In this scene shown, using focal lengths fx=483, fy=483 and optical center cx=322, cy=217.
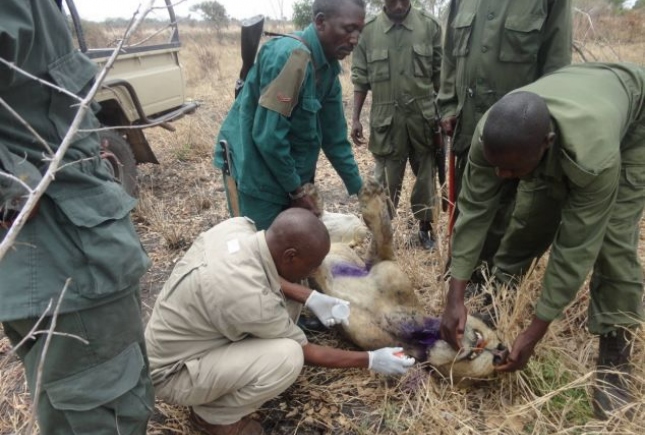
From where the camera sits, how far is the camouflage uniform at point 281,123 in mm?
2445

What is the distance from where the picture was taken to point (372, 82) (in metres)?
3.97

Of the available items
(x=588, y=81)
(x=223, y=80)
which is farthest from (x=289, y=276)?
(x=223, y=80)

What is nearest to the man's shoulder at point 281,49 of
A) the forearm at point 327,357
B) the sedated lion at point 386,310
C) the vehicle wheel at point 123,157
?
the sedated lion at point 386,310

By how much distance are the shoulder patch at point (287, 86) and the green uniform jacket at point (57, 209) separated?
3.30 ft

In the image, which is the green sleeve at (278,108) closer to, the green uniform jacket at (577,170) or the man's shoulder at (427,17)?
the green uniform jacket at (577,170)

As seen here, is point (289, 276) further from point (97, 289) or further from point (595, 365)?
point (595, 365)

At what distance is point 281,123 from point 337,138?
69cm

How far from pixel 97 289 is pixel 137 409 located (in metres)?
0.52

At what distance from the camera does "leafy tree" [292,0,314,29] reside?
13.6 m

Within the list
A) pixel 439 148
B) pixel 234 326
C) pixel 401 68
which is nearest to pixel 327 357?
pixel 234 326

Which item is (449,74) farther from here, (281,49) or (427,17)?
(281,49)

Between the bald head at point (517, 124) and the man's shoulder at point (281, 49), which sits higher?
the man's shoulder at point (281, 49)

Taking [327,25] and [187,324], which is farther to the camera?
[327,25]

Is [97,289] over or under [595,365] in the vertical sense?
over
